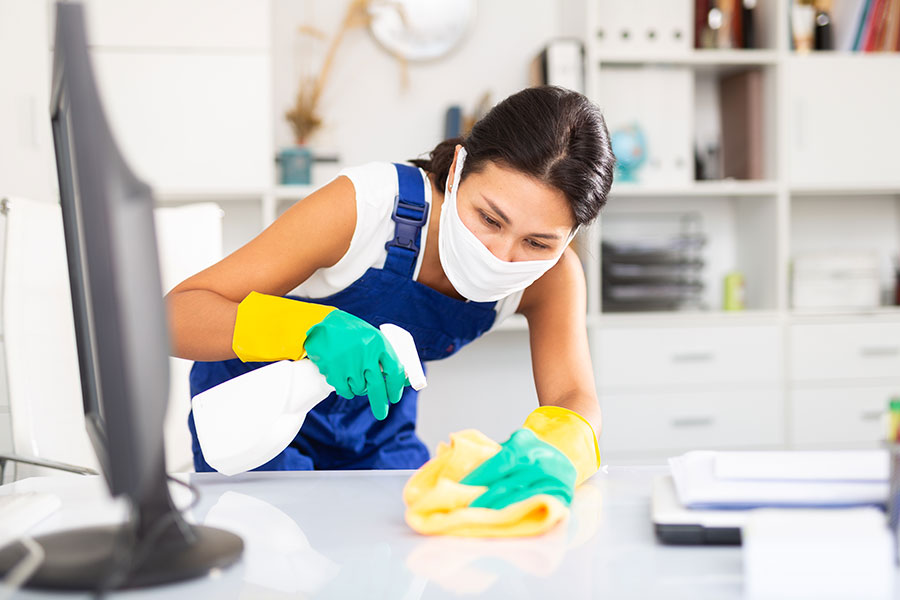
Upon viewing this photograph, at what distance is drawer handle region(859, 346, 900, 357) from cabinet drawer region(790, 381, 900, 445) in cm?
11

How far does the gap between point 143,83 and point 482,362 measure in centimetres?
141

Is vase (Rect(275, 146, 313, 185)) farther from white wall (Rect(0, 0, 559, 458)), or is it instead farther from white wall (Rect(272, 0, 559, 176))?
white wall (Rect(272, 0, 559, 176))

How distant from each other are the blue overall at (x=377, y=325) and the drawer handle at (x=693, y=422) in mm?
1344

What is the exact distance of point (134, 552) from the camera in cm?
58

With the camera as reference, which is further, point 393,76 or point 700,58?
point 393,76

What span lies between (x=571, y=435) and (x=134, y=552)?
49 centimetres

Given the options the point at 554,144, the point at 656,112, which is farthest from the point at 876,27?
the point at 554,144

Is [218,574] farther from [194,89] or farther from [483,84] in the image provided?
[483,84]

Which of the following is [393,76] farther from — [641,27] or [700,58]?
[700,58]

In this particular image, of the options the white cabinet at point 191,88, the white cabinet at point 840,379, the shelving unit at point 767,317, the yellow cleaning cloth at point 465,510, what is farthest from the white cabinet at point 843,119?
the yellow cleaning cloth at point 465,510

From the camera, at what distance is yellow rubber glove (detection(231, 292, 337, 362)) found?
96cm

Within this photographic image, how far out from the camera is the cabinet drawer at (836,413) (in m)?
2.54

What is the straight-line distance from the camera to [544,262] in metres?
1.14

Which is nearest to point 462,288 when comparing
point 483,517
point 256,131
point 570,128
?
point 570,128
